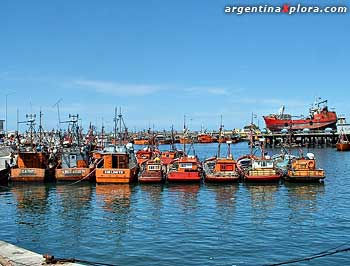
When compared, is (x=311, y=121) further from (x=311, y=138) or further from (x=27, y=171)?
(x=27, y=171)

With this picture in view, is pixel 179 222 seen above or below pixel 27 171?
below

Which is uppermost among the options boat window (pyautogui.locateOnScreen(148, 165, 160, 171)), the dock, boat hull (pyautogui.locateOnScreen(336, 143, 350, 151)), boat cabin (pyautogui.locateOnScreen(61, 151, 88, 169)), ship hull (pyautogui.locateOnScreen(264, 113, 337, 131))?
ship hull (pyautogui.locateOnScreen(264, 113, 337, 131))

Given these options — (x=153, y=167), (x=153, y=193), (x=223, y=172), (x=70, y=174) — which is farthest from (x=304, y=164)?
(x=70, y=174)

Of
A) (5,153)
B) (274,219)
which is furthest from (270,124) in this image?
(274,219)

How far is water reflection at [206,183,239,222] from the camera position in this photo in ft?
101

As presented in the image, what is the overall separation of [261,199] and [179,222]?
11.4 metres

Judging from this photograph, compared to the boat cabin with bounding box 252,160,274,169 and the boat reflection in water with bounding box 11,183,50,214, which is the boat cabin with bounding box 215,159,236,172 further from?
the boat reflection in water with bounding box 11,183,50,214

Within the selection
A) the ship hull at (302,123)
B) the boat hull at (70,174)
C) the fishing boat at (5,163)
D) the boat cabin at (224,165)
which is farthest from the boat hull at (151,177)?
the ship hull at (302,123)

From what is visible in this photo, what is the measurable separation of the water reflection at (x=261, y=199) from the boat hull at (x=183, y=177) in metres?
4.92

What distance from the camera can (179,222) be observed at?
28.0 m

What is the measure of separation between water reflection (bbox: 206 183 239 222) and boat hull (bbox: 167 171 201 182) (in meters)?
1.46

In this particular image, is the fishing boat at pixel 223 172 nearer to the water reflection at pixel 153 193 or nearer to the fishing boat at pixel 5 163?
the water reflection at pixel 153 193

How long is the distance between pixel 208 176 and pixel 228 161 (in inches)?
98.5

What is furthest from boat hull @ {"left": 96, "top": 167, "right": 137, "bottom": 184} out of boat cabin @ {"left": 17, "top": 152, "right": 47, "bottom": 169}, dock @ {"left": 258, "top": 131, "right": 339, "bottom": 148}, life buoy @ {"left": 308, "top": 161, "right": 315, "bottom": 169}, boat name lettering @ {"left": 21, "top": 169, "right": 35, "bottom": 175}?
dock @ {"left": 258, "top": 131, "right": 339, "bottom": 148}
